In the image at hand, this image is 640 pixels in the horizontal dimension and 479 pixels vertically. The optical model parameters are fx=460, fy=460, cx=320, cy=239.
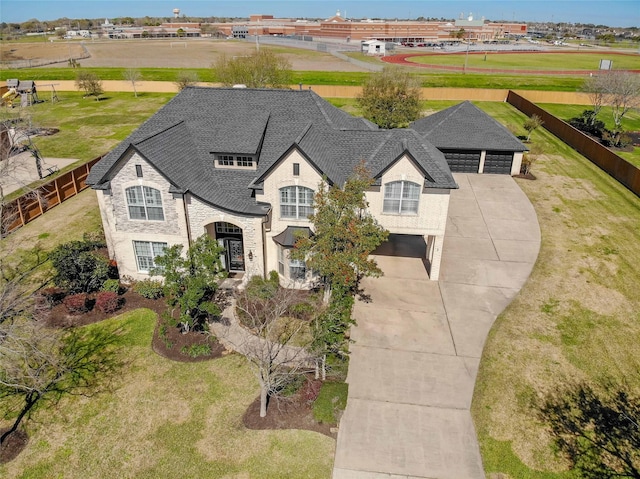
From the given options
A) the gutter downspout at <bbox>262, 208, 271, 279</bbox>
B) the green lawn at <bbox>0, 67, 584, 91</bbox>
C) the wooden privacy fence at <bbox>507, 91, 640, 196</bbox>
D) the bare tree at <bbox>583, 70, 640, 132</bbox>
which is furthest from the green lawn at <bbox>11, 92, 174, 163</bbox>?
the bare tree at <bbox>583, 70, 640, 132</bbox>

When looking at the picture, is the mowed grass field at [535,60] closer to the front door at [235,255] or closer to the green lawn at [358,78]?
the green lawn at [358,78]

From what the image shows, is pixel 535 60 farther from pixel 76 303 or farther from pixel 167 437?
pixel 167 437

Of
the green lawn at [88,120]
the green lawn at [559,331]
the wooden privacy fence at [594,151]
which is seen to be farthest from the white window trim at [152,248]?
the wooden privacy fence at [594,151]

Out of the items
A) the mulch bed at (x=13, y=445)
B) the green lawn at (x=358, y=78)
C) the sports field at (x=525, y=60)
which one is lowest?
the mulch bed at (x=13, y=445)

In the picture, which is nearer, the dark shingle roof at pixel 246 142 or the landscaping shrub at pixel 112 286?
the dark shingle roof at pixel 246 142

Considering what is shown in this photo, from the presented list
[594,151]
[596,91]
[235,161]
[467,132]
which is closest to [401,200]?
[235,161]

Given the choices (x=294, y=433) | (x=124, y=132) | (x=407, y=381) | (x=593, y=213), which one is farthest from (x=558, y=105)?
(x=294, y=433)

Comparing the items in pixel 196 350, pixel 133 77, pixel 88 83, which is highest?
pixel 133 77

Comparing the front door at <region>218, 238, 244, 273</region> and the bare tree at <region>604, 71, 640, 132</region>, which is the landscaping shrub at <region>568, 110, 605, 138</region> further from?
the front door at <region>218, 238, 244, 273</region>
